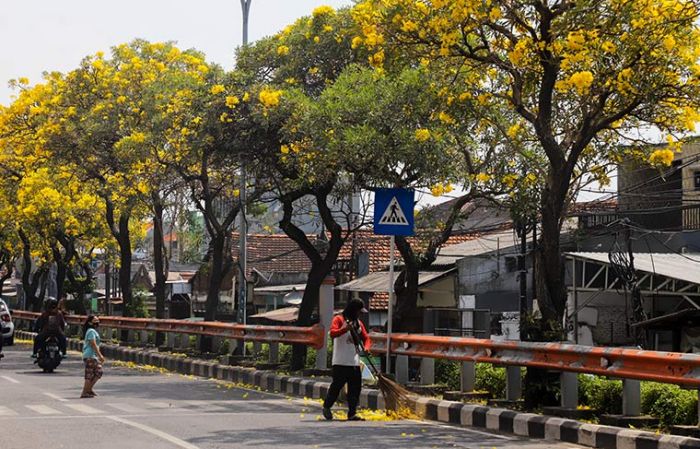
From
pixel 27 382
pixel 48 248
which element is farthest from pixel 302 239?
pixel 48 248

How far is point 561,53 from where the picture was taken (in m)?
13.3

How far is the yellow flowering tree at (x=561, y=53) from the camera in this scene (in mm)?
13180

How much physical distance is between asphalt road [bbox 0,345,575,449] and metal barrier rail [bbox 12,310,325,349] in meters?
1.49

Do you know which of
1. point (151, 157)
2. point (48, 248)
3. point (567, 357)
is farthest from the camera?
point (48, 248)

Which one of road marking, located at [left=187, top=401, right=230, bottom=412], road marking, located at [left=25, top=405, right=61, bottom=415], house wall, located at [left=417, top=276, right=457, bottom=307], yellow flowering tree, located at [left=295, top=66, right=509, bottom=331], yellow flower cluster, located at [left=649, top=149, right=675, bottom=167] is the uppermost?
yellow flowering tree, located at [left=295, top=66, right=509, bottom=331]

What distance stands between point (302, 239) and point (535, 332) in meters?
9.16

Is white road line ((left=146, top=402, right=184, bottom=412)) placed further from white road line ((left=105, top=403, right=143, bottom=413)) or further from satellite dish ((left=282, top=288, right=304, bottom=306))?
satellite dish ((left=282, top=288, right=304, bottom=306))

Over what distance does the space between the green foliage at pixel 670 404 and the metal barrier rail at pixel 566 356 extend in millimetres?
801

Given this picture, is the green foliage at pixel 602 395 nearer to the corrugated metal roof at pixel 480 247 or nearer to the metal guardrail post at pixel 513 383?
the metal guardrail post at pixel 513 383

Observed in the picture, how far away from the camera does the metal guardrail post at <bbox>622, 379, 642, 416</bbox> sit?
456 inches

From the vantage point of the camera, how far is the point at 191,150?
22719 millimetres

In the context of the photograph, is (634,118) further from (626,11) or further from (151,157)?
(151,157)

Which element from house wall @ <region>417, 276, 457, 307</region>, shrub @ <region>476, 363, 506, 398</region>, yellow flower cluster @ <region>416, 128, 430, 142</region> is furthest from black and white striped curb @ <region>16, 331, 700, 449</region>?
house wall @ <region>417, 276, 457, 307</region>

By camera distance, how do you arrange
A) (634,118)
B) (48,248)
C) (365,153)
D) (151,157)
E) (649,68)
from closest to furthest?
(649,68) < (634,118) < (365,153) < (151,157) < (48,248)
